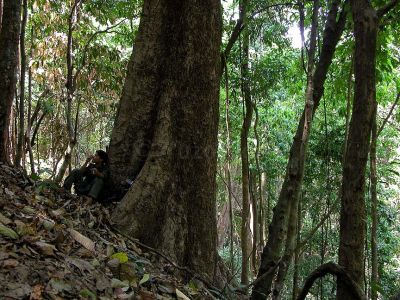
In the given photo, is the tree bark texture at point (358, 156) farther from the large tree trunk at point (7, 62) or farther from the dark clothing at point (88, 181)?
the large tree trunk at point (7, 62)

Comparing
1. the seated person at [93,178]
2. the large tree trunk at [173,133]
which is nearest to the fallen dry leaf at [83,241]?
the large tree trunk at [173,133]

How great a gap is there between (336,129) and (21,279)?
917cm

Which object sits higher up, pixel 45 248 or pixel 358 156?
pixel 358 156

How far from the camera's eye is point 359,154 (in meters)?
3.57

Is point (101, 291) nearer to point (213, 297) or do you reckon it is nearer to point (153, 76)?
point (213, 297)

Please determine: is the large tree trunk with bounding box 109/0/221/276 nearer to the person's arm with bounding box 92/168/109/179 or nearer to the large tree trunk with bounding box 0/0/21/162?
the person's arm with bounding box 92/168/109/179

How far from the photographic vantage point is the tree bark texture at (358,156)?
11.6ft

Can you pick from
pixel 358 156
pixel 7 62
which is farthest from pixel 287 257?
pixel 7 62

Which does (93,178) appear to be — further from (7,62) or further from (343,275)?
(343,275)

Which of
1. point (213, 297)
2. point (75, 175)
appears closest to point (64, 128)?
point (75, 175)

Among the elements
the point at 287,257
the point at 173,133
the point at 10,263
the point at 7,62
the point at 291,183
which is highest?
the point at 7,62

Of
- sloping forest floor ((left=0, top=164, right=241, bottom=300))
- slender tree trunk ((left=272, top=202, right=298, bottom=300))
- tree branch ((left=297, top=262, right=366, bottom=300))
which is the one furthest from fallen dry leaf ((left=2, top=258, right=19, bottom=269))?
slender tree trunk ((left=272, top=202, right=298, bottom=300))

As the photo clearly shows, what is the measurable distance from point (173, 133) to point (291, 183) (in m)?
1.36

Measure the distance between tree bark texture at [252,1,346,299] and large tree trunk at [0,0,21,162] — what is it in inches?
121
